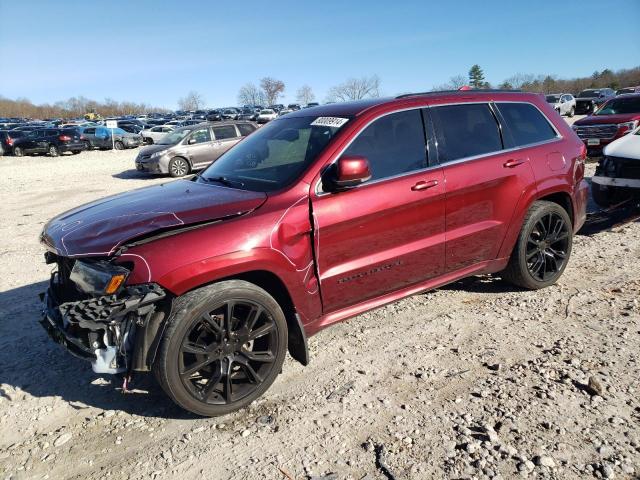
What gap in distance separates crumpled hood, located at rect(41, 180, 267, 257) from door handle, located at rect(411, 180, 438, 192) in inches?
45.9

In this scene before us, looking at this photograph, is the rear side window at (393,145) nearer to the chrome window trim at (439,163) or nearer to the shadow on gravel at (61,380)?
the chrome window trim at (439,163)

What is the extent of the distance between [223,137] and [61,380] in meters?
13.6

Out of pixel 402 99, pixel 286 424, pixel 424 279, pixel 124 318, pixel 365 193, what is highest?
pixel 402 99

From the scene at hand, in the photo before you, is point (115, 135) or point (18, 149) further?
point (115, 135)

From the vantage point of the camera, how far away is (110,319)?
266cm

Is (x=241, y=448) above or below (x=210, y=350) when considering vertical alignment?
below

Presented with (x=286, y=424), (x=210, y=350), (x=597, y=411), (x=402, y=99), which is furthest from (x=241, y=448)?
(x=402, y=99)

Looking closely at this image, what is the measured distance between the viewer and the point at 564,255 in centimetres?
479

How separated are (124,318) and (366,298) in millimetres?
1668

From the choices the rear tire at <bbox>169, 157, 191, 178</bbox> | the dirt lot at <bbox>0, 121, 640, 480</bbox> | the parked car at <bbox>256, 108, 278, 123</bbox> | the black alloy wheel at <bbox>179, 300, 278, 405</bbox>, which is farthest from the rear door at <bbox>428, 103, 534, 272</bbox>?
the parked car at <bbox>256, 108, 278, 123</bbox>

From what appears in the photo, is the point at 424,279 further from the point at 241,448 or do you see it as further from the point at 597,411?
the point at 241,448

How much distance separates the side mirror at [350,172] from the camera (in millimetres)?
3139

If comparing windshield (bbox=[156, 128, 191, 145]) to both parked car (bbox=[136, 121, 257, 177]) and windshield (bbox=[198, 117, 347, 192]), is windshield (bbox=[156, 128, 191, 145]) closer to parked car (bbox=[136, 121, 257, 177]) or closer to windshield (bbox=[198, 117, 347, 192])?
parked car (bbox=[136, 121, 257, 177])

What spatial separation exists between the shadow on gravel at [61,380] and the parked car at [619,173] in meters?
6.48
